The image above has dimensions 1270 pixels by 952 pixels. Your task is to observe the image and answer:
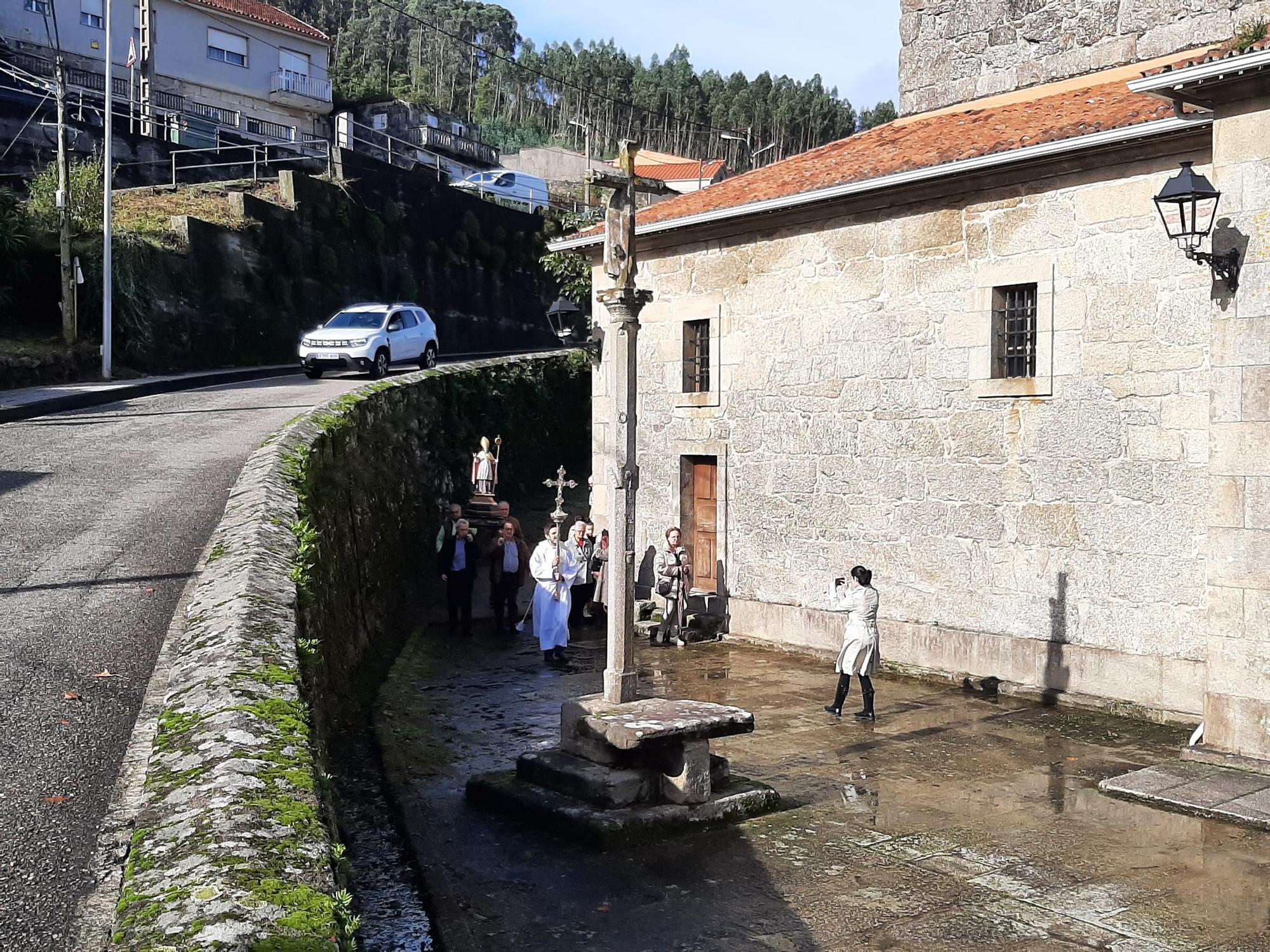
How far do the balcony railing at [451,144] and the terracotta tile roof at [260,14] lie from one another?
5177 mm

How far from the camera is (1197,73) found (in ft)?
30.4

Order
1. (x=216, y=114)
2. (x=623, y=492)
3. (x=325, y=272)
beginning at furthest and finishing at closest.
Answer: (x=216, y=114)
(x=325, y=272)
(x=623, y=492)

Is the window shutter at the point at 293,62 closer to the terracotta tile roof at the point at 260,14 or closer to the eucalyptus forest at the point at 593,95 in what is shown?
the terracotta tile roof at the point at 260,14

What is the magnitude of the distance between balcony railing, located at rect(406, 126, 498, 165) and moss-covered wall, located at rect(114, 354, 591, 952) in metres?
36.8

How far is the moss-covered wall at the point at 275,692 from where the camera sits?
2998 millimetres

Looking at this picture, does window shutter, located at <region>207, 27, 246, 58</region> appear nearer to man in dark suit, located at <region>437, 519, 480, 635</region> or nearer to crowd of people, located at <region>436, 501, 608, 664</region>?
crowd of people, located at <region>436, 501, 608, 664</region>

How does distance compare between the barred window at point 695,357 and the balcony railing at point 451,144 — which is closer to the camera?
the barred window at point 695,357

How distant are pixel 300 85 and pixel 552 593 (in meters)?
38.2

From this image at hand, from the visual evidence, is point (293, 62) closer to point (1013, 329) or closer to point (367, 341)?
point (367, 341)

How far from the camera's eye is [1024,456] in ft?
40.1

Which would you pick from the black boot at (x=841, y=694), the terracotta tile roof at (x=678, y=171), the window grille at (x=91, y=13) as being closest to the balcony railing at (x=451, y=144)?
the terracotta tile roof at (x=678, y=171)

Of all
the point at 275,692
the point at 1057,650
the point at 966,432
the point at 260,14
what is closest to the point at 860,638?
the point at 1057,650

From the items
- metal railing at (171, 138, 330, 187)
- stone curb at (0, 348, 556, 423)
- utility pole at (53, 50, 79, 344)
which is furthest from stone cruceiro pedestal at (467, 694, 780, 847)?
metal railing at (171, 138, 330, 187)

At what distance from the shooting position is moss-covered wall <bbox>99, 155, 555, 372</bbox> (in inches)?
1000
